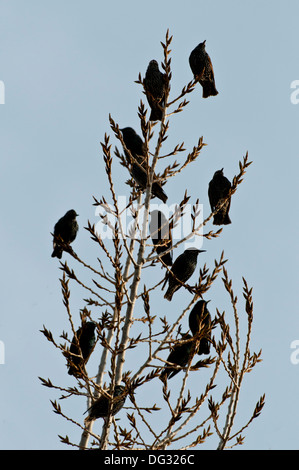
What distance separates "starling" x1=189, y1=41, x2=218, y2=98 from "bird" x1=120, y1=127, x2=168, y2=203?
3.53ft

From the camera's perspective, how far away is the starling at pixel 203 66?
7.18 meters

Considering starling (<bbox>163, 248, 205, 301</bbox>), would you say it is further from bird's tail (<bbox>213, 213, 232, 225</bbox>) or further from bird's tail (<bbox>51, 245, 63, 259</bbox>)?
bird's tail (<bbox>51, 245, 63, 259</bbox>)

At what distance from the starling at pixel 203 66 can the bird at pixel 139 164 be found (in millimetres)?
1077

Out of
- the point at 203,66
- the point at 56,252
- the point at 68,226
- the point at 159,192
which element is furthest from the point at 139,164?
the point at 203,66

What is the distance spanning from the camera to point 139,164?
17.8 feet

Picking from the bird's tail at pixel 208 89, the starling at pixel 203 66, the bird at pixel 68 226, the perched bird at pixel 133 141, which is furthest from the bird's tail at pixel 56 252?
the bird's tail at pixel 208 89

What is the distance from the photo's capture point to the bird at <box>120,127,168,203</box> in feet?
18.0

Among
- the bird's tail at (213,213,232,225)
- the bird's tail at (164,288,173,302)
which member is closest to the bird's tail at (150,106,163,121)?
the bird's tail at (213,213,232,225)

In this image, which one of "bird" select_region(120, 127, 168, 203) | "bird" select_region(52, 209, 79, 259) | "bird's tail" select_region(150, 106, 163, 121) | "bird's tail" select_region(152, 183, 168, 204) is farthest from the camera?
"bird" select_region(52, 209, 79, 259)

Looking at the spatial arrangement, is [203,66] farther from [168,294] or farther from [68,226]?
[168,294]

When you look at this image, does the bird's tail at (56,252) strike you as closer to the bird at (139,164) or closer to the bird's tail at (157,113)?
the bird at (139,164)
